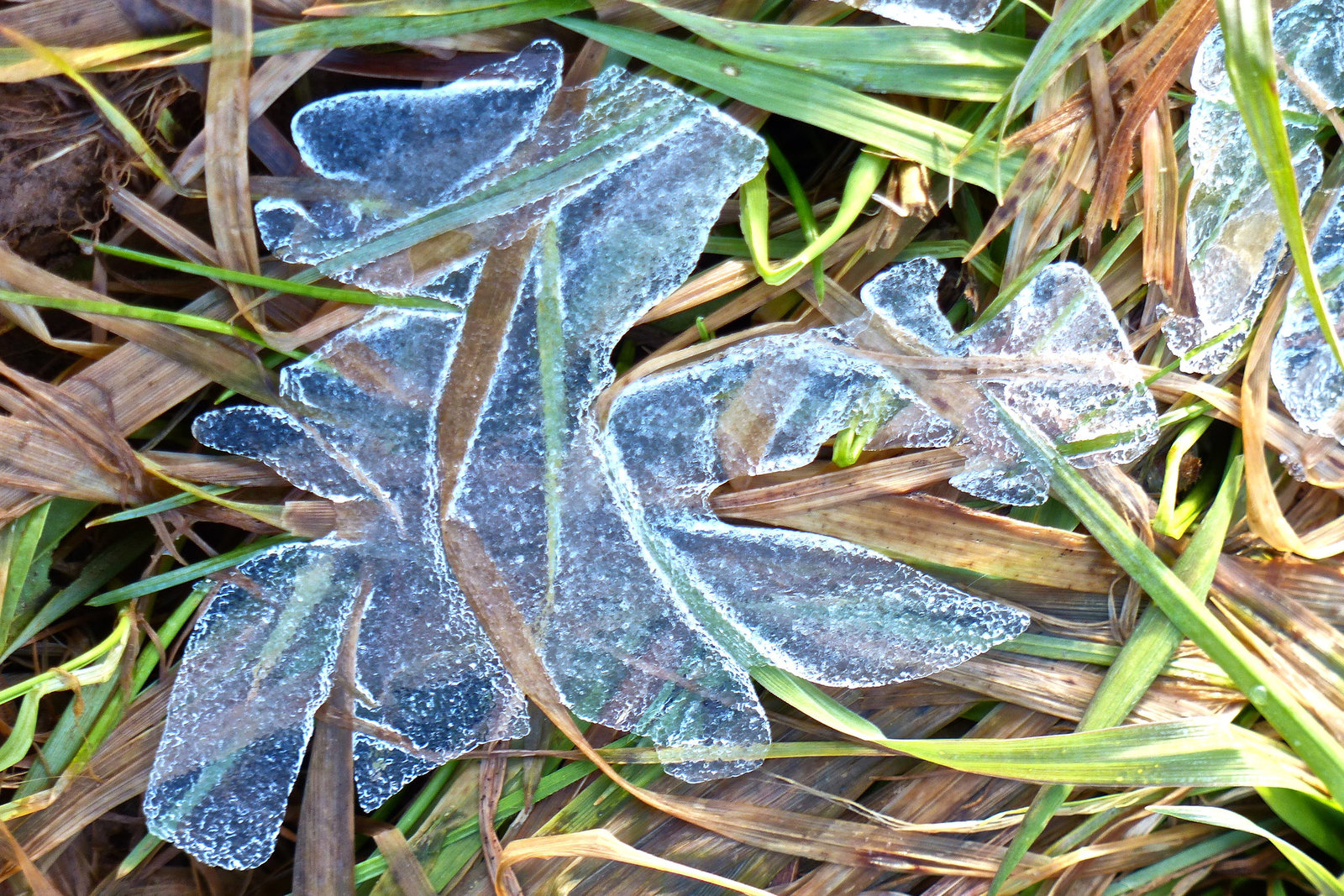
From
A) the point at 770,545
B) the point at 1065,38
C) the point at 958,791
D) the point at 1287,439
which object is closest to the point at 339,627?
the point at 770,545

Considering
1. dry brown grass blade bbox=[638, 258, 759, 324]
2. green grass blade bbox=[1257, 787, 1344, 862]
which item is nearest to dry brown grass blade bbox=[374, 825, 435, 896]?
dry brown grass blade bbox=[638, 258, 759, 324]

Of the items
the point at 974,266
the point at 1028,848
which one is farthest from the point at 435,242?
the point at 1028,848

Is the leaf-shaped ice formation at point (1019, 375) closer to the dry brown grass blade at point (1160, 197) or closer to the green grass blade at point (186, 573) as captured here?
the dry brown grass blade at point (1160, 197)

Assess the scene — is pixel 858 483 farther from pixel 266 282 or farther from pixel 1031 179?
pixel 266 282

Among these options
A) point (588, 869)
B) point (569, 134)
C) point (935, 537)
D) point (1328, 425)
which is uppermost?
point (569, 134)

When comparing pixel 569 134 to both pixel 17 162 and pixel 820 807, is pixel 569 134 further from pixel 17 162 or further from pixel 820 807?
pixel 820 807

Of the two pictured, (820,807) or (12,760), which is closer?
(12,760)
